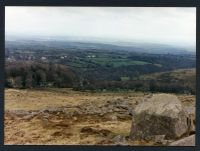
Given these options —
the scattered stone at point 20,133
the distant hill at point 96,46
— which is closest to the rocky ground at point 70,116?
the scattered stone at point 20,133

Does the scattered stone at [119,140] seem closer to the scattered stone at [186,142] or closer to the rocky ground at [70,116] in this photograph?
the rocky ground at [70,116]

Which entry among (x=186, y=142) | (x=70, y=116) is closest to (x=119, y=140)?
(x=70, y=116)

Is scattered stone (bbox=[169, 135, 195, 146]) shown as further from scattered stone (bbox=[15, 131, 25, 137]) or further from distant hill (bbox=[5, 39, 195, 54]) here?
scattered stone (bbox=[15, 131, 25, 137])

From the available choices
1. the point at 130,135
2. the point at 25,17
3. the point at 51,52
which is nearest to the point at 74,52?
the point at 51,52

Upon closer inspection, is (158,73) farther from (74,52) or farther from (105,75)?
(74,52)

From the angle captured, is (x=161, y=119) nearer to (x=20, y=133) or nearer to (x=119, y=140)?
(x=119, y=140)
